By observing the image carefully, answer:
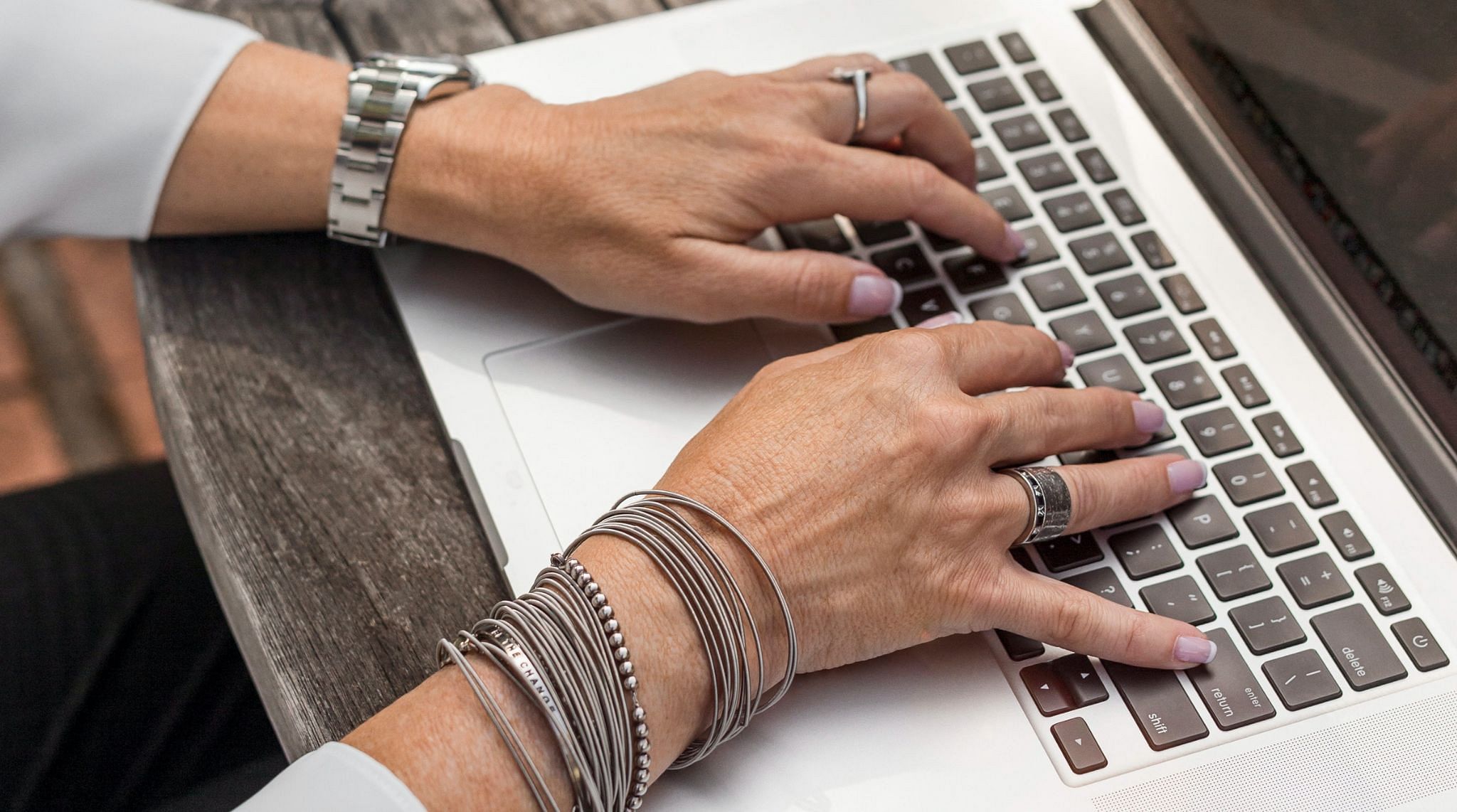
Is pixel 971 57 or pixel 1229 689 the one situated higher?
pixel 971 57

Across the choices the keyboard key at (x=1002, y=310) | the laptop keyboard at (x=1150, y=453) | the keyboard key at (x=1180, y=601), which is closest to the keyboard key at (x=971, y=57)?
the laptop keyboard at (x=1150, y=453)

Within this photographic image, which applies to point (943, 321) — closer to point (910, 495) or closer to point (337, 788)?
point (910, 495)

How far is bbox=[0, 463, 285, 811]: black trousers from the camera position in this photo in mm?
845

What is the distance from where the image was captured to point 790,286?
2.39ft

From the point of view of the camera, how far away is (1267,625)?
0.63 meters

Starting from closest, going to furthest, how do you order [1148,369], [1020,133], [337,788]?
1. [337,788]
2. [1148,369]
3. [1020,133]

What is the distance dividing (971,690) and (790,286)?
265 mm

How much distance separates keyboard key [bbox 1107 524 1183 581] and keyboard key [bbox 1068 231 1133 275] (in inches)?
7.6

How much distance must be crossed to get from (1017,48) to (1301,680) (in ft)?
1.64

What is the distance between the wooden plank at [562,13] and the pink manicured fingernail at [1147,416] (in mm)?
505

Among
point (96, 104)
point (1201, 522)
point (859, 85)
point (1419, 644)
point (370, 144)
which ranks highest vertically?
point (96, 104)

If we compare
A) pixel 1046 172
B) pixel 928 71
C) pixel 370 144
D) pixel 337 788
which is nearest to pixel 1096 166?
pixel 1046 172

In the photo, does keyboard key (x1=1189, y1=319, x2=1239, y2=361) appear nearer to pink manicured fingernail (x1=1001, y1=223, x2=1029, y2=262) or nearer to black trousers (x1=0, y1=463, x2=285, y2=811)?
pink manicured fingernail (x1=1001, y1=223, x2=1029, y2=262)

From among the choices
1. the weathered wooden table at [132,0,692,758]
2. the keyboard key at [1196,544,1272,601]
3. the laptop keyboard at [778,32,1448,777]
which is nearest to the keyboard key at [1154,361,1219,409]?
the laptop keyboard at [778,32,1448,777]
